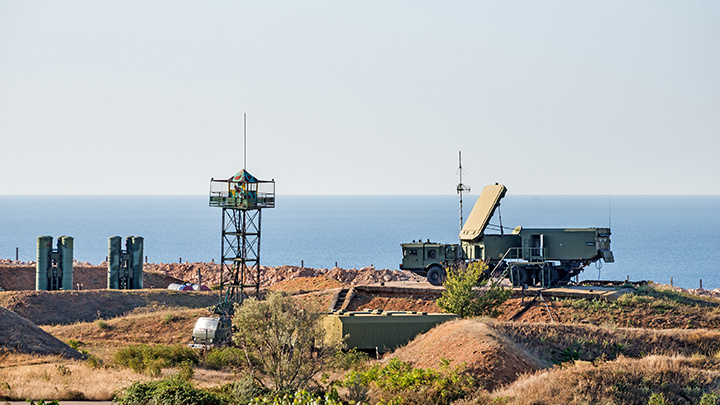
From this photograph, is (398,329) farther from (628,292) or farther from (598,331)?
(628,292)

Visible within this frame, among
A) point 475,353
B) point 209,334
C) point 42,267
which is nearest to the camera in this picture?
point 475,353

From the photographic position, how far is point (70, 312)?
1690 inches

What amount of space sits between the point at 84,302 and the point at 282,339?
27.3 meters

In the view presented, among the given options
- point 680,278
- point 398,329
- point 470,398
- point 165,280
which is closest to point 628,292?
point 398,329

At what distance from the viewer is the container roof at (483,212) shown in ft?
130

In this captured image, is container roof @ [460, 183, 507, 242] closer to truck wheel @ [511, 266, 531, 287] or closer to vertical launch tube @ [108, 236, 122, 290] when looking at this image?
truck wheel @ [511, 266, 531, 287]

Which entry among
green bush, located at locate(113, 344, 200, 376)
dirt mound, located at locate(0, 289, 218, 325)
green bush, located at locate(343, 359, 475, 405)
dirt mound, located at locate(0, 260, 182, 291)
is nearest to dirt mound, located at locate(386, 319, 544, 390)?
green bush, located at locate(343, 359, 475, 405)

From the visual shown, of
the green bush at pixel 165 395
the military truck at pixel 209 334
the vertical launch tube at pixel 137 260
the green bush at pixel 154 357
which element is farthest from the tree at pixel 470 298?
the vertical launch tube at pixel 137 260

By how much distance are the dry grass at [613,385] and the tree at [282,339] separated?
203 inches

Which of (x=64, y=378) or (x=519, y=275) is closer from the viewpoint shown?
(x=64, y=378)

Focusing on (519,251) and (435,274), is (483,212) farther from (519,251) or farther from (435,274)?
(435,274)

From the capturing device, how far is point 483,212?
131ft

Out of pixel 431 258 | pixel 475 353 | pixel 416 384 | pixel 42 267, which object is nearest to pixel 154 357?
pixel 416 384

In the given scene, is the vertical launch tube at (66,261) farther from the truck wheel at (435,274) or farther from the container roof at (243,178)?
the truck wheel at (435,274)
